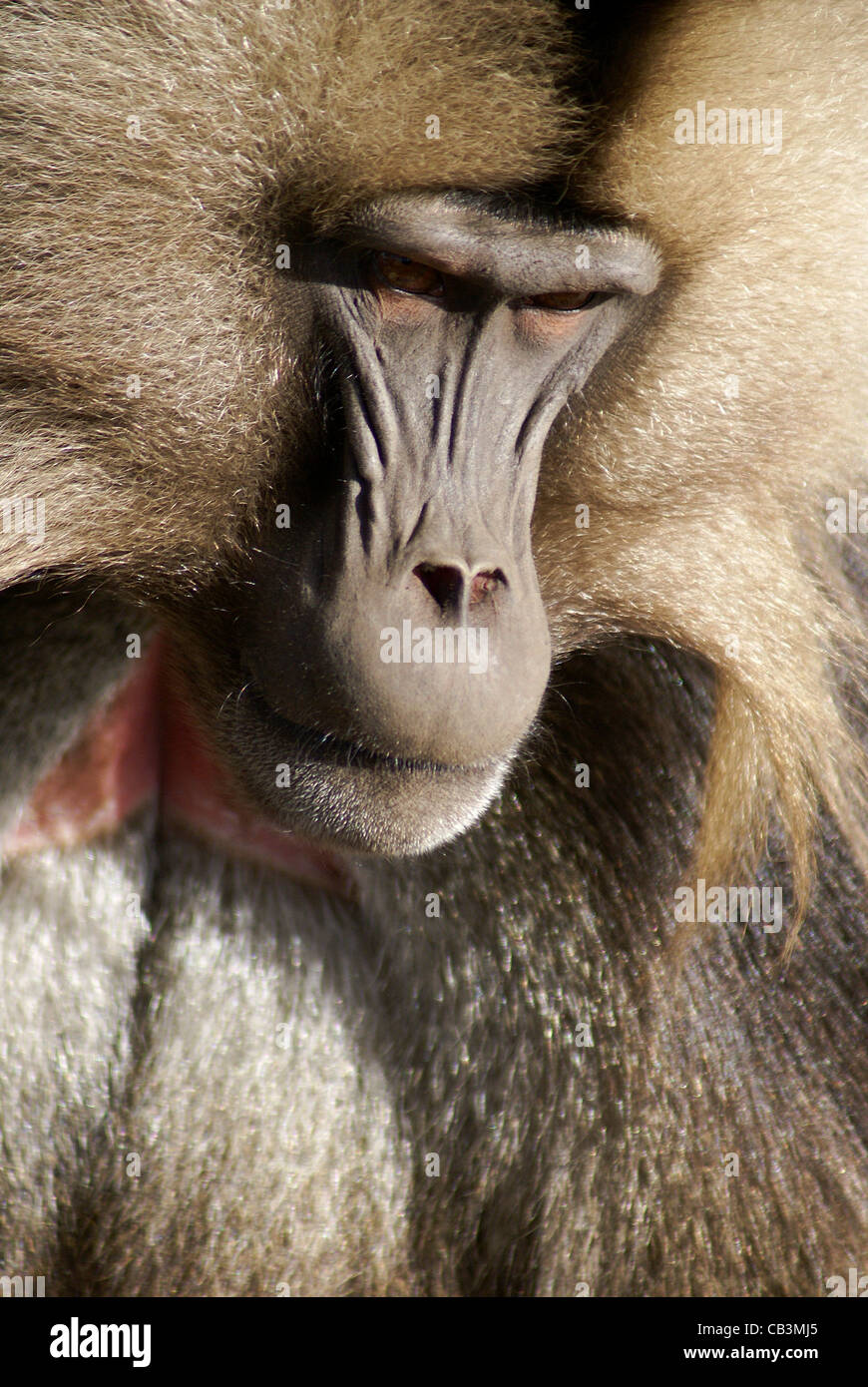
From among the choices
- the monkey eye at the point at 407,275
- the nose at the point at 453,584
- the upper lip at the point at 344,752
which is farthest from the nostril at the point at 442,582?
the monkey eye at the point at 407,275

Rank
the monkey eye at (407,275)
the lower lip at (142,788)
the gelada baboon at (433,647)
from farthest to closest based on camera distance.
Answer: the lower lip at (142,788) → the monkey eye at (407,275) → the gelada baboon at (433,647)

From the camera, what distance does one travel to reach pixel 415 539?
2.23m

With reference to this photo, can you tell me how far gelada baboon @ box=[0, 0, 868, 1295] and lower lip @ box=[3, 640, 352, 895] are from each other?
0.01m

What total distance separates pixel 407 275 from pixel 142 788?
3.98 ft

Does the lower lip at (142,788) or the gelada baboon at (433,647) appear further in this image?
the lower lip at (142,788)

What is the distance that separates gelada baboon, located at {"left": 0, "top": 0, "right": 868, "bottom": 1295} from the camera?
2.16 meters

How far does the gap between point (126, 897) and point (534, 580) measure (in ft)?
3.62

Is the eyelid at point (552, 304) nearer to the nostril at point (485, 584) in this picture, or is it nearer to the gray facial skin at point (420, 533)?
the gray facial skin at point (420, 533)

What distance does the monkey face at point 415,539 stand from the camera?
221 centimetres

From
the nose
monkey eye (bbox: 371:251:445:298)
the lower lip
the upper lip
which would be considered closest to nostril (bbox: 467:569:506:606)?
the nose

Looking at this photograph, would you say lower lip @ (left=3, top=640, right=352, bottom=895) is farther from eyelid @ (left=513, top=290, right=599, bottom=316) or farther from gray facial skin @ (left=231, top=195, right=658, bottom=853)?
eyelid @ (left=513, top=290, right=599, bottom=316)

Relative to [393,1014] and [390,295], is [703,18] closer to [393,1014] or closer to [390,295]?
[390,295]

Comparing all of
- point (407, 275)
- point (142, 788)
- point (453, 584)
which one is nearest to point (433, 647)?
point (453, 584)
